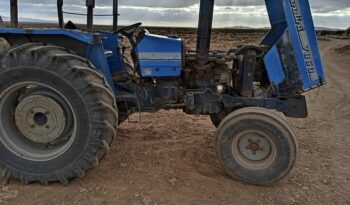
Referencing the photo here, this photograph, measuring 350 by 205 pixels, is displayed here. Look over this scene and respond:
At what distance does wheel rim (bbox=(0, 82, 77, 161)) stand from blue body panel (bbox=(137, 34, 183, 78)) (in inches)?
41.5

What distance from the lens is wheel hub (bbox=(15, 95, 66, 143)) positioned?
4645mm

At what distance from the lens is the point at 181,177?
15.9ft

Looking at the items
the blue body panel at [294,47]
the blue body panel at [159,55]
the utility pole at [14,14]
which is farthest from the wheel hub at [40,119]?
the blue body panel at [294,47]

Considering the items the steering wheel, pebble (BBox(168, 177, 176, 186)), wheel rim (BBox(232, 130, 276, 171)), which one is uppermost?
the steering wheel

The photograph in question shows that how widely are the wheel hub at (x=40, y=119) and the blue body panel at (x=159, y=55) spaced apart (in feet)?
3.68

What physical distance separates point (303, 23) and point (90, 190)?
2991mm

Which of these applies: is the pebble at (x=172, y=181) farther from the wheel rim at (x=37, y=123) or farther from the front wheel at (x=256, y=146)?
the wheel rim at (x=37, y=123)

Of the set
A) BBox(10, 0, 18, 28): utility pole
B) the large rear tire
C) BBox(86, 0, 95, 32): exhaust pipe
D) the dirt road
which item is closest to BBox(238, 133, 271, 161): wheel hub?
the dirt road

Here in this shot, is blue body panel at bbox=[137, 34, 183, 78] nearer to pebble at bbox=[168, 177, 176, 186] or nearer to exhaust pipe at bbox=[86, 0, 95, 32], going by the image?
exhaust pipe at bbox=[86, 0, 95, 32]

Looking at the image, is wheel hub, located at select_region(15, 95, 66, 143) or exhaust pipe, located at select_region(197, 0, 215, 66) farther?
exhaust pipe, located at select_region(197, 0, 215, 66)

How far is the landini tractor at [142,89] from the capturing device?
4.41m

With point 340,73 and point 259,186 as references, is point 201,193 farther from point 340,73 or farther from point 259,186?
point 340,73

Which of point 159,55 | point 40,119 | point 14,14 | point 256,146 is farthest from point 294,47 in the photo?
point 14,14

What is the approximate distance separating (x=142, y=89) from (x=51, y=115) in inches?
45.0
